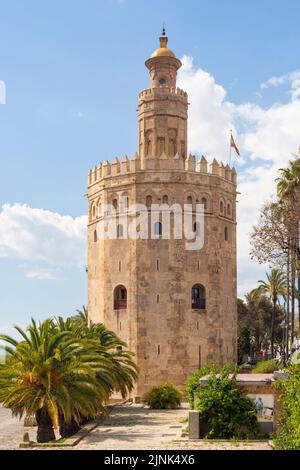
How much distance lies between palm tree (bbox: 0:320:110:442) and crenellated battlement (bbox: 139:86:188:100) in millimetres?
25512

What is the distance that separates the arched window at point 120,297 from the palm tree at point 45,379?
18.8 metres

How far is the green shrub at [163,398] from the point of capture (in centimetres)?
3816

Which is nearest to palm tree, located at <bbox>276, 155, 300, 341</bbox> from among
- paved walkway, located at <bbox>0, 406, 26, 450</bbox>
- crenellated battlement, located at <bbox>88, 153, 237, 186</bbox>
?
crenellated battlement, located at <bbox>88, 153, 237, 186</bbox>

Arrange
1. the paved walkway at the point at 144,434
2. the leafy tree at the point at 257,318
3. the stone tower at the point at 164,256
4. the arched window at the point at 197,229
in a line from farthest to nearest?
the leafy tree at the point at 257,318 < the arched window at the point at 197,229 < the stone tower at the point at 164,256 < the paved walkway at the point at 144,434

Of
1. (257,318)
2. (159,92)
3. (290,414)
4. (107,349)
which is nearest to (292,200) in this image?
(107,349)

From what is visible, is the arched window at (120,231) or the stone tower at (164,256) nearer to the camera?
the stone tower at (164,256)

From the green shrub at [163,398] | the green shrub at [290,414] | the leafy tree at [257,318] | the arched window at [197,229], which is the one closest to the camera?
the green shrub at [290,414]

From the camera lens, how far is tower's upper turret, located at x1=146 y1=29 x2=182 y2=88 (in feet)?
154

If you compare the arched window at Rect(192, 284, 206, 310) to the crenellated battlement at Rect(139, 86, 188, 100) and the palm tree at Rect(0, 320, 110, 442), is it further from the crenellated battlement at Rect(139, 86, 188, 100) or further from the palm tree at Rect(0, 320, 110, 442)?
the palm tree at Rect(0, 320, 110, 442)

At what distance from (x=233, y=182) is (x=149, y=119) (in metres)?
7.37

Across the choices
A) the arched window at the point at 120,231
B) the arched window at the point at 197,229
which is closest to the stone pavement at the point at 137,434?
the arched window at the point at 120,231

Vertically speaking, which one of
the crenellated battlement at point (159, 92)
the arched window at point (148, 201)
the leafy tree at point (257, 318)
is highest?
the crenellated battlement at point (159, 92)

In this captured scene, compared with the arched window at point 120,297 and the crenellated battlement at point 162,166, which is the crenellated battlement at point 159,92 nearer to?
the crenellated battlement at point 162,166
